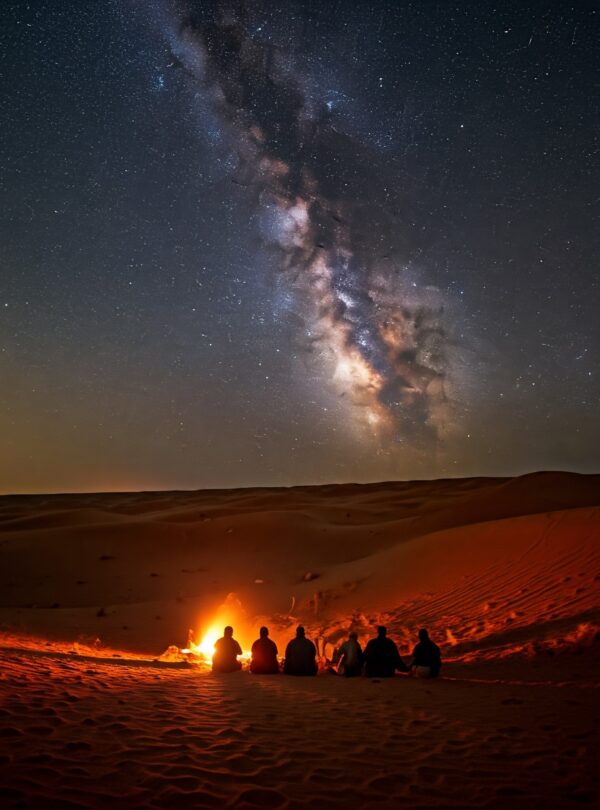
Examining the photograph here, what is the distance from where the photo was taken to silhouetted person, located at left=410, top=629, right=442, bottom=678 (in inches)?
324

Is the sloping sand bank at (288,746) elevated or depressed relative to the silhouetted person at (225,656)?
depressed

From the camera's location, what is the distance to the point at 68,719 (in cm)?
502

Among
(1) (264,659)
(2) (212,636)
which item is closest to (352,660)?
(1) (264,659)

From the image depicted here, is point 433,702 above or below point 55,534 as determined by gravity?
below

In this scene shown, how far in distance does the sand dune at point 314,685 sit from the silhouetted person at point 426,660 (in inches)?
9.6

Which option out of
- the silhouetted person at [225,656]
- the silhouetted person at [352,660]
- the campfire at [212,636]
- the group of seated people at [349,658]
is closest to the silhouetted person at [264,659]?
the group of seated people at [349,658]

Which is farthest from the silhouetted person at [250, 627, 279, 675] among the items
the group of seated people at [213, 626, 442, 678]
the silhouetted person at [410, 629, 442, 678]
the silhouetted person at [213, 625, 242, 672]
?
the silhouetted person at [410, 629, 442, 678]

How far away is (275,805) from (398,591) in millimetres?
13132

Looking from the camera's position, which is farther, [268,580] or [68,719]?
[268,580]

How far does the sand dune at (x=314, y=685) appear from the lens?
3.92 m

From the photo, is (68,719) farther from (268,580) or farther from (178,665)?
(268,580)

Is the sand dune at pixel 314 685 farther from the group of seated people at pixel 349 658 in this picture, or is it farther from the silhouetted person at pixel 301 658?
the silhouetted person at pixel 301 658

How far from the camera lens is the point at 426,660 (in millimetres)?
8281

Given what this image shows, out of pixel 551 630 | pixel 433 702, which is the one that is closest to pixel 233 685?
pixel 433 702
